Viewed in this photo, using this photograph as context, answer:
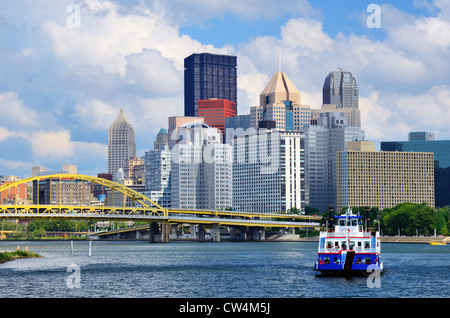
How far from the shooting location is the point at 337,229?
321ft

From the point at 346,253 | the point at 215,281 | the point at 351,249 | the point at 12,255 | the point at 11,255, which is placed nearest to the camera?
the point at 215,281

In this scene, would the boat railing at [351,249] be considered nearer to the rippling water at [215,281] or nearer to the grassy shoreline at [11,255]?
the rippling water at [215,281]

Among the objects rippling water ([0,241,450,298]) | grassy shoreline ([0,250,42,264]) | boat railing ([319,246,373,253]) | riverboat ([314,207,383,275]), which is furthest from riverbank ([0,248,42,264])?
riverboat ([314,207,383,275])

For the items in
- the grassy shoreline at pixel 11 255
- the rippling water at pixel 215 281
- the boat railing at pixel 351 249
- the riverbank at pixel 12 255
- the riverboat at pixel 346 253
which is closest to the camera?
the rippling water at pixel 215 281

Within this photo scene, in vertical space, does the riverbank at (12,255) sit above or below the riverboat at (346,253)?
below

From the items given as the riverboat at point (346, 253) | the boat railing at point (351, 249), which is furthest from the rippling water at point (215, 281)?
the boat railing at point (351, 249)

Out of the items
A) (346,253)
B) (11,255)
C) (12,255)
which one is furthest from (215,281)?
(12,255)

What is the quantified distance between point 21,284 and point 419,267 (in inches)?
2278

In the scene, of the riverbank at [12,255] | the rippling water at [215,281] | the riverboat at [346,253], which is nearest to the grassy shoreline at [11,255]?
the riverbank at [12,255]

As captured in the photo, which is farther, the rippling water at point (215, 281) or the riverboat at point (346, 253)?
the riverboat at point (346, 253)

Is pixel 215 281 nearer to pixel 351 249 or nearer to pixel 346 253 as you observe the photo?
pixel 346 253

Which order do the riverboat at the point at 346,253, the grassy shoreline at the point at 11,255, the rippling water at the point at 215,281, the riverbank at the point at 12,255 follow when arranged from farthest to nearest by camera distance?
the riverbank at the point at 12,255
the grassy shoreline at the point at 11,255
the riverboat at the point at 346,253
the rippling water at the point at 215,281

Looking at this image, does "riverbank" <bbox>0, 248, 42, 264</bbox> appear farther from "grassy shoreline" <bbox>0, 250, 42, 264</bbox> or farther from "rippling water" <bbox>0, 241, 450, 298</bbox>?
"rippling water" <bbox>0, 241, 450, 298</bbox>
